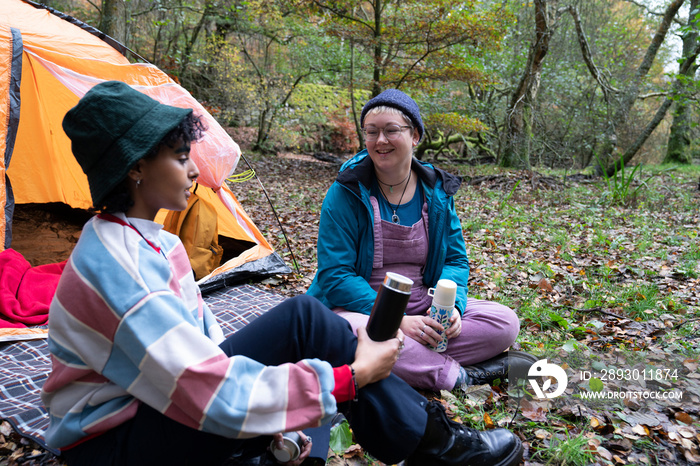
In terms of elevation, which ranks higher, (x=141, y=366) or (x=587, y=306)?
(x=141, y=366)

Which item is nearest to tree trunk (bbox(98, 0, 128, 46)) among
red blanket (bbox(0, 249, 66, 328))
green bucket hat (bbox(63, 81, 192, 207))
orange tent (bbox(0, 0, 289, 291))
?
orange tent (bbox(0, 0, 289, 291))

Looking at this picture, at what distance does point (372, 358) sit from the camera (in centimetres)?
129

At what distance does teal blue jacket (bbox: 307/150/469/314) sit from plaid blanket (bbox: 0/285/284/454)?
97cm

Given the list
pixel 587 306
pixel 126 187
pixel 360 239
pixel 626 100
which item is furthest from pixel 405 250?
pixel 626 100

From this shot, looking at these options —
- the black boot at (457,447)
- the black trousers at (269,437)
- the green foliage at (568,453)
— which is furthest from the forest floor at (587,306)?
the black trousers at (269,437)

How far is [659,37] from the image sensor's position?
804 centimetres

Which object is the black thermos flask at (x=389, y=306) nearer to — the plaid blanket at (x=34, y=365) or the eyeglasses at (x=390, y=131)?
the eyeglasses at (x=390, y=131)

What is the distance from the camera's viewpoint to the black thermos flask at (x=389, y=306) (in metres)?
1.28

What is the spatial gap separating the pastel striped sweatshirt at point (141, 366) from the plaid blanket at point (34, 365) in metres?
0.74

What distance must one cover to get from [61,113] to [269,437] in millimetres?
4210

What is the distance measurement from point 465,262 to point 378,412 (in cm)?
132

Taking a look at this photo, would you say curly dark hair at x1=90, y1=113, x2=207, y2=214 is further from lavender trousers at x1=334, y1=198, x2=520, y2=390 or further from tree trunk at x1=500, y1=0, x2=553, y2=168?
tree trunk at x1=500, y1=0, x2=553, y2=168

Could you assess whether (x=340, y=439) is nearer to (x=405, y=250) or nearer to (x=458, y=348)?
(x=458, y=348)

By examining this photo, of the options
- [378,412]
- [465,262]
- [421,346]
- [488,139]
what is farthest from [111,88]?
[488,139]
